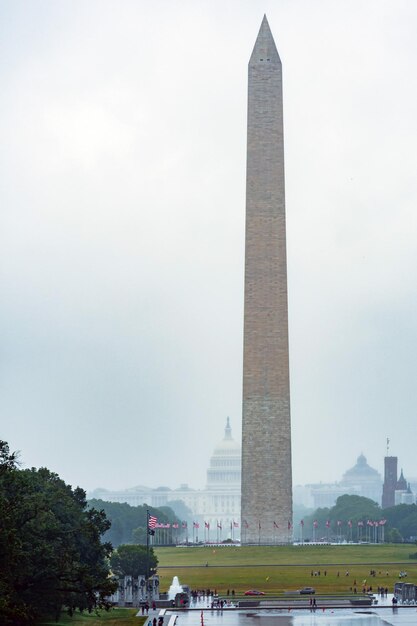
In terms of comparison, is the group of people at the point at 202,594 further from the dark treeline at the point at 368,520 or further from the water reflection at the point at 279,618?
the dark treeline at the point at 368,520

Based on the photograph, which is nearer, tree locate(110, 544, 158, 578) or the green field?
the green field

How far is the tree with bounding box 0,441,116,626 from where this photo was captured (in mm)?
49525

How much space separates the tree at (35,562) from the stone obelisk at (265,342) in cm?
3432

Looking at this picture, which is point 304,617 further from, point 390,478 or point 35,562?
point 390,478

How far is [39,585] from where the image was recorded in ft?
179

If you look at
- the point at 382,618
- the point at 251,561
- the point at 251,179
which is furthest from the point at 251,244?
the point at 382,618

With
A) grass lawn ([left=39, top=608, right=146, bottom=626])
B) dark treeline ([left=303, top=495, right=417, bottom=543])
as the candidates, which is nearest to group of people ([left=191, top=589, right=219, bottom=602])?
grass lawn ([left=39, top=608, right=146, bottom=626])

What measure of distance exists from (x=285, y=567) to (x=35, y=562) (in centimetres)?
3421

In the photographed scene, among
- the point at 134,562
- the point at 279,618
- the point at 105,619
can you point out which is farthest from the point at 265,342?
the point at 279,618

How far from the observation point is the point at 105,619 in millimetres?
63250

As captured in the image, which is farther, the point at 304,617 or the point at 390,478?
the point at 390,478

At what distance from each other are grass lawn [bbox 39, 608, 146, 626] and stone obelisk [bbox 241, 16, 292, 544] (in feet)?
107

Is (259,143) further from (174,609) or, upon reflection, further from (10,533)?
(10,533)

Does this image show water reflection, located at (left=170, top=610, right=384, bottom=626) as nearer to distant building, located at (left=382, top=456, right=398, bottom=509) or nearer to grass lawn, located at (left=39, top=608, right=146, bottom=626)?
grass lawn, located at (left=39, top=608, right=146, bottom=626)
